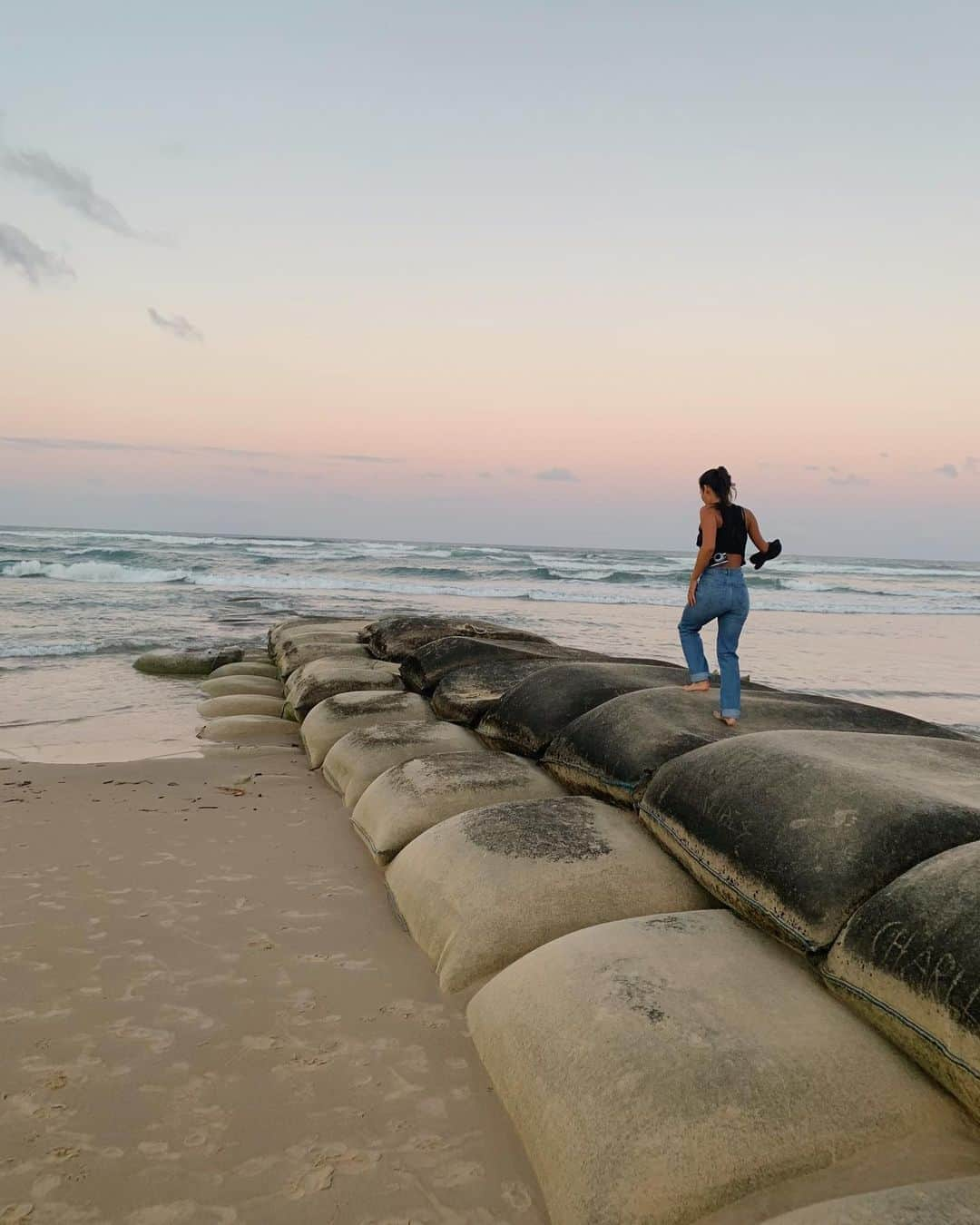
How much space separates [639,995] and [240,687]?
713 centimetres

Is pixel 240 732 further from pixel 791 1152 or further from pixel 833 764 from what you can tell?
pixel 791 1152

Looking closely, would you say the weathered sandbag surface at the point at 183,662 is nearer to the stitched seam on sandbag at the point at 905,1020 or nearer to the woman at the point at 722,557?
the woman at the point at 722,557

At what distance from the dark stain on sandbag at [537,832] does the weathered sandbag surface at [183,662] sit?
24.2ft

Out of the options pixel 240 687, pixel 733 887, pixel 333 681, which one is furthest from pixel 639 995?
pixel 240 687

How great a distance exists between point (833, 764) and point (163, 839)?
319 centimetres

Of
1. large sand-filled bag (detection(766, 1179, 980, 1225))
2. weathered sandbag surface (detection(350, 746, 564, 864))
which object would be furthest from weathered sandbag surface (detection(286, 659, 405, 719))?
large sand-filled bag (detection(766, 1179, 980, 1225))

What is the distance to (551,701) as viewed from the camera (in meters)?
4.88

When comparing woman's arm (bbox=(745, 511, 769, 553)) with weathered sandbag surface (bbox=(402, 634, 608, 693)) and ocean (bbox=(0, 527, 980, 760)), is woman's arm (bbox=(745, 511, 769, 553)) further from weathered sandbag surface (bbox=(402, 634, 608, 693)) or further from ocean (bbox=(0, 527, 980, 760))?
ocean (bbox=(0, 527, 980, 760))

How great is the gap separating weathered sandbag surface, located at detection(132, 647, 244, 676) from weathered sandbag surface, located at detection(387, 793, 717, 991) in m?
7.19

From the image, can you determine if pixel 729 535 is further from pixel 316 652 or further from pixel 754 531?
pixel 316 652

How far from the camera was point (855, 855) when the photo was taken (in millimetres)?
2492

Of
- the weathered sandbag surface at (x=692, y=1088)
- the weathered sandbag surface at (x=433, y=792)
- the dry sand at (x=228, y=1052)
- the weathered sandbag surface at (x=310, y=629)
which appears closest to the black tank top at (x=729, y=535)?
the weathered sandbag surface at (x=433, y=792)

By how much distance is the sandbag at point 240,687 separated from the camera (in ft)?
28.1

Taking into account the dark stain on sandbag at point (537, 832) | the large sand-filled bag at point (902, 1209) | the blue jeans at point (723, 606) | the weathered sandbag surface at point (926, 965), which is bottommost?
the large sand-filled bag at point (902, 1209)
